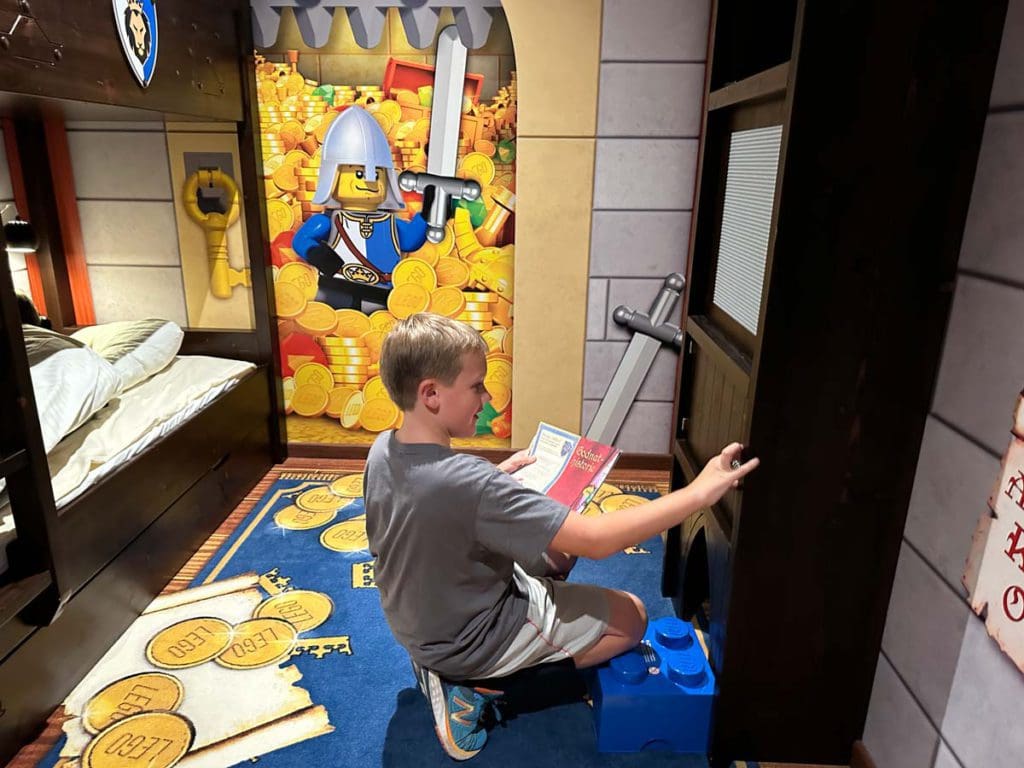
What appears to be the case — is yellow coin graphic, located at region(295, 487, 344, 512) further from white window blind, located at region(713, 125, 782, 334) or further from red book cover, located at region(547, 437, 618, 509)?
white window blind, located at region(713, 125, 782, 334)

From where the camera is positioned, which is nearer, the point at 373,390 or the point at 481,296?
the point at 481,296

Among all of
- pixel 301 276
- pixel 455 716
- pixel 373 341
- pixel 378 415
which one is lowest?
pixel 455 716

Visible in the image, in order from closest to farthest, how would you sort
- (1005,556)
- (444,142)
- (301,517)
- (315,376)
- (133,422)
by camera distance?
1. (1005,556)
2. (133,422)
3. (301,517)
4. (444,142)
5. (315,376)

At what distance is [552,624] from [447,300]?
1.62 m

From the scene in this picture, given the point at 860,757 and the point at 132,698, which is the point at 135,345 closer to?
the point at 132,698

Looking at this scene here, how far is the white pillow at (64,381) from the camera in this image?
6.34ft

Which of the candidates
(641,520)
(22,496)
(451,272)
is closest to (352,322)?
(451,272)

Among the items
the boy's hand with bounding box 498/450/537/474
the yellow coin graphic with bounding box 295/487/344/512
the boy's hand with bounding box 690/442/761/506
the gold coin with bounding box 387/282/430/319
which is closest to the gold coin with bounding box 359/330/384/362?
the gold coin with bounding box 387/282/430/319

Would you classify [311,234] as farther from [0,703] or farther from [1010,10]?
[1010,10]

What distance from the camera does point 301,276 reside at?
9.62ft

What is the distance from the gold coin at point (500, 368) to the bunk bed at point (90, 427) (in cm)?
90

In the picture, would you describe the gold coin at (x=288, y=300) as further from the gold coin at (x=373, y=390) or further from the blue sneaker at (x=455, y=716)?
the blue sneaker at (x=455, y=716)

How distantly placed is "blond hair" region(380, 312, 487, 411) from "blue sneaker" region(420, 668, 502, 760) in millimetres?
628

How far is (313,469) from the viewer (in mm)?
3037
